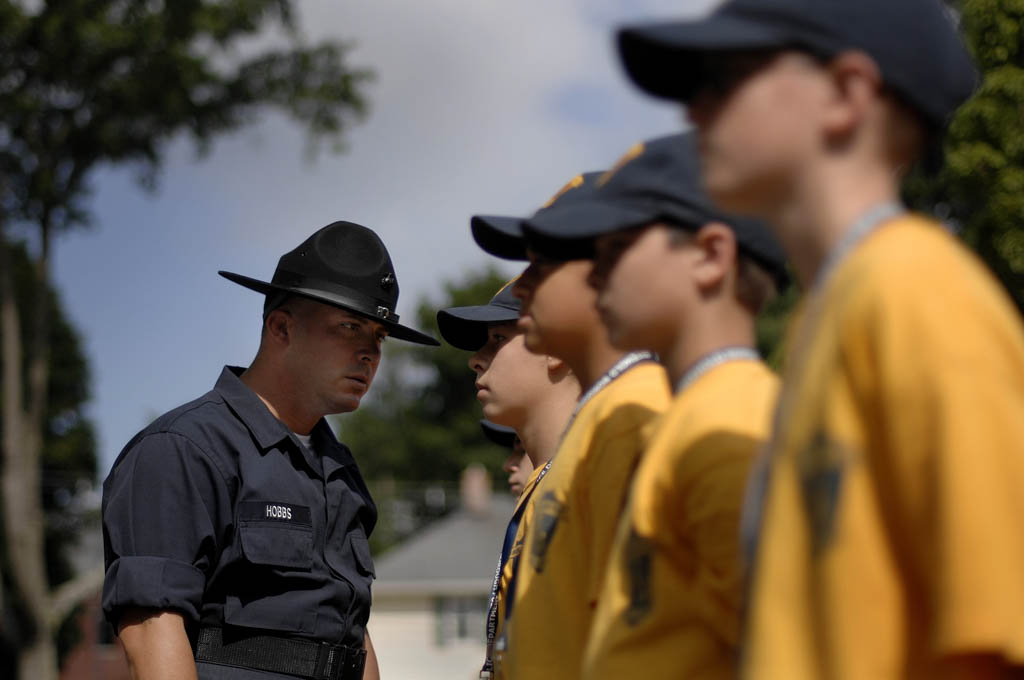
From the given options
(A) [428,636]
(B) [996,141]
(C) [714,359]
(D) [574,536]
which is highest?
(B) [996,141]

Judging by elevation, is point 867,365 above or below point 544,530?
above

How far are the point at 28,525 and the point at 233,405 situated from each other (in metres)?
17.9

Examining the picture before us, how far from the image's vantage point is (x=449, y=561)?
143ft

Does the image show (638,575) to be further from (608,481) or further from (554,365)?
(554,365)

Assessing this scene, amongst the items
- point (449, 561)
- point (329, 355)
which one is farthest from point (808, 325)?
point (449, 561)

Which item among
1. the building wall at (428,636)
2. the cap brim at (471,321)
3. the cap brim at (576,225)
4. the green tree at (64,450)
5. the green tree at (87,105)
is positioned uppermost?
the green tree at (87,105)

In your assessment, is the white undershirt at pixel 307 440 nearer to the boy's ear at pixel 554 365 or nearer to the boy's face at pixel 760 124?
the boy's ear at pixel 554 365

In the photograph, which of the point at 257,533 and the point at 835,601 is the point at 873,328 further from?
the point at 257,533

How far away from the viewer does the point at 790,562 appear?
1526 mm

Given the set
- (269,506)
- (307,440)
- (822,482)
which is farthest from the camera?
(307,440)

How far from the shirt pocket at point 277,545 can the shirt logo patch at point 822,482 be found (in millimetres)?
2673

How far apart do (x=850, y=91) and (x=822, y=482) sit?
528mm

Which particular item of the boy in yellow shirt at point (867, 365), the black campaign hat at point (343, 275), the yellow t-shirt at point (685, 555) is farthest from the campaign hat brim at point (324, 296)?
the boy in yellow shirt at point (867, 365)

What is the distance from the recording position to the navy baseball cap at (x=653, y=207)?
2.23 meters
